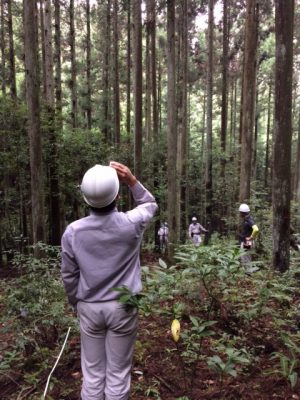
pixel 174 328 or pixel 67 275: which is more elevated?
pixel 67 275

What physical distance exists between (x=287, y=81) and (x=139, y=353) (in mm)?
A: 4279

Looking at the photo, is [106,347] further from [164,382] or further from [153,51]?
[153,51]

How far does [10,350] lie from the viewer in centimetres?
473

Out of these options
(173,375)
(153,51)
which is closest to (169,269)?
(173,375)

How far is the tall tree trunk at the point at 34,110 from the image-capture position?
8.58 m

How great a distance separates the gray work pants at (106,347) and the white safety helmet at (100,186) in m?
0.67

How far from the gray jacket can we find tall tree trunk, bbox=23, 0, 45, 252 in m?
6.41

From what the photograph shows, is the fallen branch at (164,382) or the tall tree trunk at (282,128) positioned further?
the tall tree trunk at (282,128)

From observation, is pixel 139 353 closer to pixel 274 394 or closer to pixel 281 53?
pixel 274 394

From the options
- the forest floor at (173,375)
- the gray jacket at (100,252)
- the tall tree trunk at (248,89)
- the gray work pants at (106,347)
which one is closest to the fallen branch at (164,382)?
the forest floor at (173,375)

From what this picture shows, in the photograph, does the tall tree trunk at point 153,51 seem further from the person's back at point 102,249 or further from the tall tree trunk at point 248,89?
the person's back at point 102,249

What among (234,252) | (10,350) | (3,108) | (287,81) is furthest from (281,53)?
(3,108)

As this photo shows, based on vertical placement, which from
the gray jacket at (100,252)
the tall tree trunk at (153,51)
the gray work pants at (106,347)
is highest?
the tall tree trunk at (153,51)

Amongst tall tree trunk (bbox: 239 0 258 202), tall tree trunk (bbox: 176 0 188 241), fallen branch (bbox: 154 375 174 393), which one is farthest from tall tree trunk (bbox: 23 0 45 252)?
tall tree trunk (bbox: 176 0 188 241)
